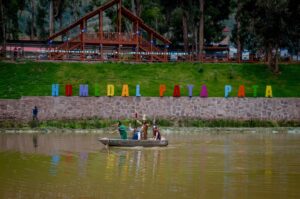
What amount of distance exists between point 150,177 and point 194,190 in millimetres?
4147

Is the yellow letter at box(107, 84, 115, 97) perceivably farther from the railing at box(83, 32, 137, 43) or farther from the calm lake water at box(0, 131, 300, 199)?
the railing at box(83, 32, 137, 43)

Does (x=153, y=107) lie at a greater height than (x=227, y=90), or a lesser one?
lesser

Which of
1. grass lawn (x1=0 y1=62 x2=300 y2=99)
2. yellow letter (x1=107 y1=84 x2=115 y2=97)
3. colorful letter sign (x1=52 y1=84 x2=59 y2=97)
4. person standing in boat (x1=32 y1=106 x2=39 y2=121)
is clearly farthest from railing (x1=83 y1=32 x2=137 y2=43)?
person standing in boat (x1=32 y1=106 x2=39 y2=121)

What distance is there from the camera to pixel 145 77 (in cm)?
7406

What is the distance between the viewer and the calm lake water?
3005 cm

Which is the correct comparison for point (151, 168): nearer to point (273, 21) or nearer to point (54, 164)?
point (54, 164)

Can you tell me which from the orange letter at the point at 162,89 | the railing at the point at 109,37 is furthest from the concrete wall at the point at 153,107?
the railing at the point at 109,37

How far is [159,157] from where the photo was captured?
141 ft

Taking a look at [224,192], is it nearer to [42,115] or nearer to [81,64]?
[42,115]

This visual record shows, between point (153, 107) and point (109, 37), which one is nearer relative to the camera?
point (153, 107)

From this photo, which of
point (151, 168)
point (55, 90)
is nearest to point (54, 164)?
point (151, 168)

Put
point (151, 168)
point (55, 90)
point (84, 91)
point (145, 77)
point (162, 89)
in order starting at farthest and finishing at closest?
1. point (145, 77)
2. point (162, 89)
3. point (84, 91)
4. point (55, 90)
5. point (151, 168)

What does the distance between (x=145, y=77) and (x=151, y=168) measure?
36865mm

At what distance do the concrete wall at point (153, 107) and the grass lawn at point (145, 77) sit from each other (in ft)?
5.37
